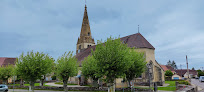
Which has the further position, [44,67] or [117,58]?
[44,67]

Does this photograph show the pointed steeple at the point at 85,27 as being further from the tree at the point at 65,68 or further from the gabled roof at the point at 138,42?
the tree at the point at 65,68

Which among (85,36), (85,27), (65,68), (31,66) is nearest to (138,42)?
(65,68)

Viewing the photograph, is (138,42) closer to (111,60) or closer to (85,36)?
(111,60)

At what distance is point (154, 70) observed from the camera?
126 ft

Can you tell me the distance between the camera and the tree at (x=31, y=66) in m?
24.2

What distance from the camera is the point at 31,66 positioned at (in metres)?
24.4

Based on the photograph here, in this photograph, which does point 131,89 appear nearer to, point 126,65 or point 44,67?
point 126,65

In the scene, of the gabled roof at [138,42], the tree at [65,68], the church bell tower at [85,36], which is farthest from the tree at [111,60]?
the church bell tower at [85,36]

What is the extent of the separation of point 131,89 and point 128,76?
3.05 meters

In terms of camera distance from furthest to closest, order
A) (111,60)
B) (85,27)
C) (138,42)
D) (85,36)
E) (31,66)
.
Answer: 1. (85,36)
2. (85,27)
3. (138,42)
4. (31,66)
5. (111,60)

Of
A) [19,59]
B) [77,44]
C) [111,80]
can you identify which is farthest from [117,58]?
[77,44]

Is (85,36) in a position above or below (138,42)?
above

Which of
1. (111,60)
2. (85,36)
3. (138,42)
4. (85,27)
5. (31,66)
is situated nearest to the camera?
(111,60)

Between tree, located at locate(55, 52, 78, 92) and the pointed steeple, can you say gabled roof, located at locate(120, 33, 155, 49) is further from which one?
the pointed steeple
